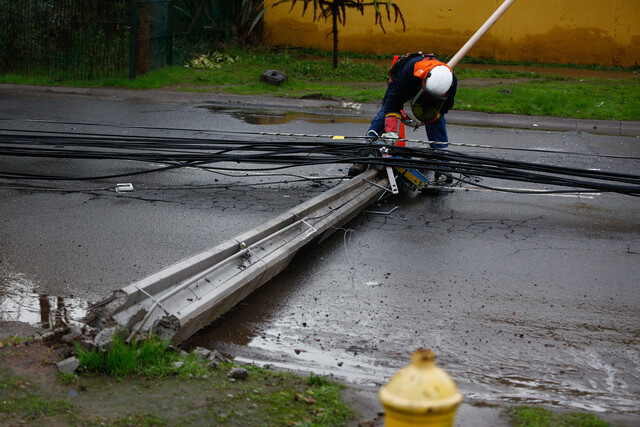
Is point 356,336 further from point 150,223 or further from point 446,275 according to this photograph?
point 150,223

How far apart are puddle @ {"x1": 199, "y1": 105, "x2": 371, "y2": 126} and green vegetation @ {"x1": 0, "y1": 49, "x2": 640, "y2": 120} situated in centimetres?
106

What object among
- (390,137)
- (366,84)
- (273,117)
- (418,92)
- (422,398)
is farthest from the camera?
(366,84)

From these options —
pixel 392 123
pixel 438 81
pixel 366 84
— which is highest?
pixel 438 81

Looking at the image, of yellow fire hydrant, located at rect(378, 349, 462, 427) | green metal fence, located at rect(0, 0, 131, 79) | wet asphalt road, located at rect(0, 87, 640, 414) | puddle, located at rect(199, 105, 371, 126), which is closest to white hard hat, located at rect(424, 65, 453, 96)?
wet asphalt road, located at rect(0, 87, 640, 414)

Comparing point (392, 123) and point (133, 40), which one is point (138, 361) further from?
point (133, 40)

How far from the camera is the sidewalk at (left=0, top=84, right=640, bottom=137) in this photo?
1300 centimetres

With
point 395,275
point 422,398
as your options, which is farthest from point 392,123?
point 422,398

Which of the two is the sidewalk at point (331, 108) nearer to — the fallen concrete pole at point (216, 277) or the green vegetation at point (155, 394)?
the fallen concrete pole at point (216, 277)

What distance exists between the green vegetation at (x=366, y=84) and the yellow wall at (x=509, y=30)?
119 centimetres

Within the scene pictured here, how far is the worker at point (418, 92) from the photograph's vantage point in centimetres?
785

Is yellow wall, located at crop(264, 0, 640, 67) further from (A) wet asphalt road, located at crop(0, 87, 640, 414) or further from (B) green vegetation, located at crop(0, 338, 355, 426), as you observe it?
(B) green vegetation, located at crop(0, 338, 355, 426)

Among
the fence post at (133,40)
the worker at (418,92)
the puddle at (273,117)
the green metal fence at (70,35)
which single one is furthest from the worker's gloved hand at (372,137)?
the green metal fence at (70,35)

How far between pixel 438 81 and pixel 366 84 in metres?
8.43

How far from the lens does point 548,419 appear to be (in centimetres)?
361
